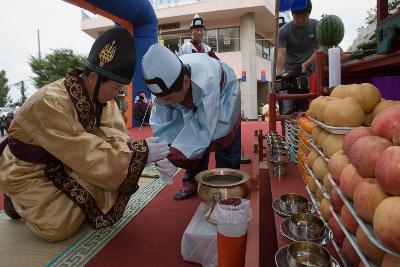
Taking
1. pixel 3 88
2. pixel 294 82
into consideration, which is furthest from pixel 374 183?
pixel 3 88

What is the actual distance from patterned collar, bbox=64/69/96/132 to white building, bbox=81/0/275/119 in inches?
544

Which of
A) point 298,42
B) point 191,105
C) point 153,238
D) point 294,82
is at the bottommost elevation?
point 153,238

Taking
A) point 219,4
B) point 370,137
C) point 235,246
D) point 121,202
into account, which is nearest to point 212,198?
point 235,246

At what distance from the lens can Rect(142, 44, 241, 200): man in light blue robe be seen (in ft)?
7.49

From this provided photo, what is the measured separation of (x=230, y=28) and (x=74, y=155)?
15.8 m

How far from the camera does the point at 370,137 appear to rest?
3.24 ft

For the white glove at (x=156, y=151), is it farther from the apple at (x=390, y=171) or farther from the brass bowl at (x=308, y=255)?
the apple at (x=390, y=171)

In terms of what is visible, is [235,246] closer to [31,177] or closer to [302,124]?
[302,124]

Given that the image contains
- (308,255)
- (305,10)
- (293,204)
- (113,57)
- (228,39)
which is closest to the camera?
(308,255)

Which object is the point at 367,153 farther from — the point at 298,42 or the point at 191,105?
the point at 298,42

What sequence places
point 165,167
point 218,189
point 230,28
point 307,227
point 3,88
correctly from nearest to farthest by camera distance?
point 307,227
point 218,189
point 165,167
point 230,28
point 3,88

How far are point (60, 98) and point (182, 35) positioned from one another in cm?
1543

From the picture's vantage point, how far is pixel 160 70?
2.24m

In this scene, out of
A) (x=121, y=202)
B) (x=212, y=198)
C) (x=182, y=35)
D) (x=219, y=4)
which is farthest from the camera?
(x=182, y=35)
